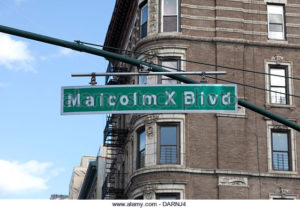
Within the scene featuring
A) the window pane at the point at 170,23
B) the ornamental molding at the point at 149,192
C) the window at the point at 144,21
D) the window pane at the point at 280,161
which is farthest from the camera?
the window at the point at 144,21

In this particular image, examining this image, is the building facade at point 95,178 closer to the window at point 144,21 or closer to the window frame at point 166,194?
the window at point 144,21

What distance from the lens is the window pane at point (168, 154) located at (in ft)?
104

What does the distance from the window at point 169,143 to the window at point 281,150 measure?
17.8 ft

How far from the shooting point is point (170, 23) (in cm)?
3381

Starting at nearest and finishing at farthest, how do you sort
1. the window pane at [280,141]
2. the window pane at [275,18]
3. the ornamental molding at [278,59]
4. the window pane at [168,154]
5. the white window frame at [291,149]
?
1. the window pane at [168,154]
2. the white window frame at [291,149]
3. the window pane at [280,141]
4. the ornamental molding at [278,59]
5. the window pane at [275,18]

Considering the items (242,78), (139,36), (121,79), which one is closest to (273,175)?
(242,78)

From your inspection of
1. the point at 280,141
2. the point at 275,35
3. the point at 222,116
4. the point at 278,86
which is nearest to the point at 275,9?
the point at 275,35

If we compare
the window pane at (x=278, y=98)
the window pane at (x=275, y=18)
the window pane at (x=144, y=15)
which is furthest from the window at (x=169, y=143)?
the window pane at (x=275, y=18)

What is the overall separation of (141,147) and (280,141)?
7.58m

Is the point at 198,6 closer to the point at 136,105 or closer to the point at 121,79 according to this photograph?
the point at 121,79

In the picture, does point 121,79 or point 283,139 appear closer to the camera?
point 283,139

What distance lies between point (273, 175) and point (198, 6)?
10.1 meters

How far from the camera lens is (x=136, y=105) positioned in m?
12.5
